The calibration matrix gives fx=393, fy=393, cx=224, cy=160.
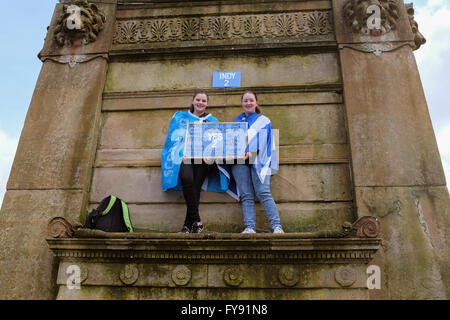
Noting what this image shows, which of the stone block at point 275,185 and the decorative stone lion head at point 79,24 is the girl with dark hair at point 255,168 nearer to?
the stone block at point 275,185

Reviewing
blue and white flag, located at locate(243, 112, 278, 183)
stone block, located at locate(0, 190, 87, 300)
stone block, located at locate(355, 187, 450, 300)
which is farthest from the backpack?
stone block, located at locate(355, 187, 450, 300)

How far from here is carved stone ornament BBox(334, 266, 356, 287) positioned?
4.64 m

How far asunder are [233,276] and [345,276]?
1.34 m

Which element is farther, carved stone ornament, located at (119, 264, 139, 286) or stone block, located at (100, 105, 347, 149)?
stone block, located at (100, 105, 347, 149)

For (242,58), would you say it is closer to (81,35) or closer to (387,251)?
(81,35)

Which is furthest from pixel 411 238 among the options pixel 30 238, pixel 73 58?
pixel 73 58

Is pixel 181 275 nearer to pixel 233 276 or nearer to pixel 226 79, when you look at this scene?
pixel 233 276

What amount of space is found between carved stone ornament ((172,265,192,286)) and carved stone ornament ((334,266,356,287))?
178cm

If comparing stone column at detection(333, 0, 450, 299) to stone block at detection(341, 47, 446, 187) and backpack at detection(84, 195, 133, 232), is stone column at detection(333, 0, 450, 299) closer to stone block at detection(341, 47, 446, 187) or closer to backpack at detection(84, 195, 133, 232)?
stone block at detection(341, 47, 446, 187)

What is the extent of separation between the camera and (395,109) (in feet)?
20.1

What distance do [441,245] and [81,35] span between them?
6782mm

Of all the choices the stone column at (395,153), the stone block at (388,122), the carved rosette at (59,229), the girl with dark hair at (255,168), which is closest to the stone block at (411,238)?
the stone column at (395,153)

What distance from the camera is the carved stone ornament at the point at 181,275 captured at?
4.80 m

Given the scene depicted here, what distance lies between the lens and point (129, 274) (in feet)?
15.9
